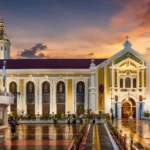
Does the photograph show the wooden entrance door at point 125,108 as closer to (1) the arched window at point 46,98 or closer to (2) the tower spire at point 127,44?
(2) the tower spire at point 127,44

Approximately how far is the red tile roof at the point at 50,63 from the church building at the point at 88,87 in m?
1.02

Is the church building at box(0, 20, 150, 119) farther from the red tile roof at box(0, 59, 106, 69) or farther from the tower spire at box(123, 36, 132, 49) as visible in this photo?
the red tile roof at box(0, 59, 106, 69)

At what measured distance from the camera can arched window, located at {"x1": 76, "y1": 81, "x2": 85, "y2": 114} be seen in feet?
243

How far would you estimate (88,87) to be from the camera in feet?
244

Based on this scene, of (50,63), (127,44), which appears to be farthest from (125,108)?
(50,63)

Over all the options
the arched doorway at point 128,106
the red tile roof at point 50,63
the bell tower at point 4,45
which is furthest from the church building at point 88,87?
the bell tower at point 4,45

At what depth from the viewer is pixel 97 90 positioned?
73312 millimetres

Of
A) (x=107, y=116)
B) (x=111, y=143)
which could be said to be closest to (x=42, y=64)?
(x=107, y=116)

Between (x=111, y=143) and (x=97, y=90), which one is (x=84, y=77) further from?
(x=111, y=143)

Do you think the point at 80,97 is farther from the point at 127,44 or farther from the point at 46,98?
the point at 127,44

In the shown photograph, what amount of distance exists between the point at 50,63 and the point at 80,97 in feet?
29.1

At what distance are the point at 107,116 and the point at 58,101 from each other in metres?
10.0

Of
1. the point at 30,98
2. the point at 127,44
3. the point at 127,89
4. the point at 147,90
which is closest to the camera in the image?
the point at 147,90

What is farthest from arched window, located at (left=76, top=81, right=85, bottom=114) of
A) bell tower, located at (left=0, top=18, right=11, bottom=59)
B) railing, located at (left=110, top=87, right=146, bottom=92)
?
bell tower, located at (left=0, top=18, right=11, bottom=59)
